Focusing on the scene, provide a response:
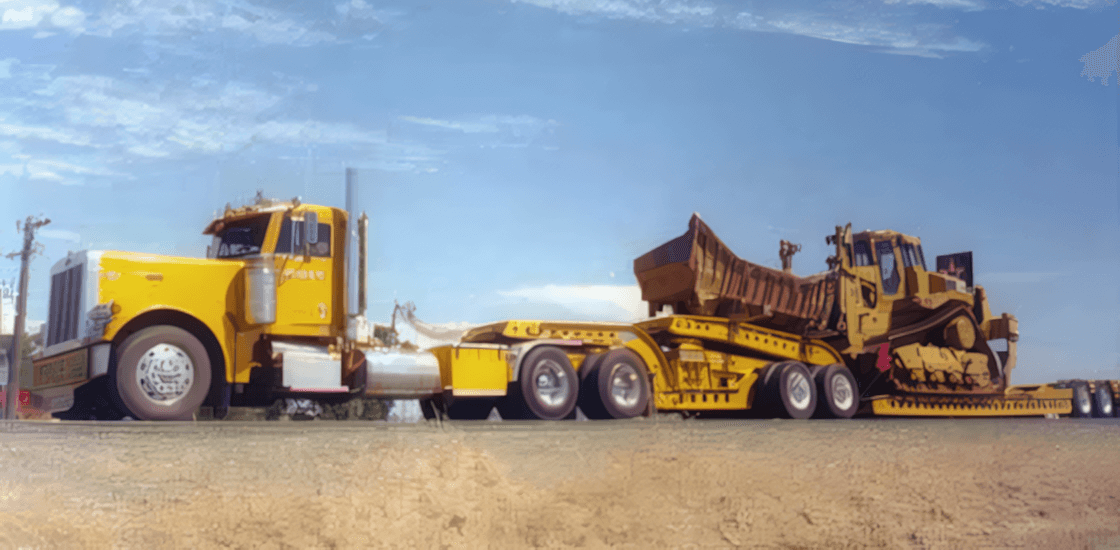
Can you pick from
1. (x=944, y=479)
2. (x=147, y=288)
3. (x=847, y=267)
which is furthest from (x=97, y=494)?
(x=847, y=267)

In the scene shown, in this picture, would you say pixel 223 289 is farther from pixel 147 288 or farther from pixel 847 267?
pixel 847 267

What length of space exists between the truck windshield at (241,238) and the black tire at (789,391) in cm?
856

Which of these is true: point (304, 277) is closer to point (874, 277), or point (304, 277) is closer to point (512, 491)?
point (512, 491)

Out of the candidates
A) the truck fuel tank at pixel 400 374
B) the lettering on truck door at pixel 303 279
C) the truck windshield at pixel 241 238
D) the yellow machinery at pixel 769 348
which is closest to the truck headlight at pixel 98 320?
the truck windshield at pixel 241 238

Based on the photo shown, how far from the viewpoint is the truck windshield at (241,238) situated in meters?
11.6

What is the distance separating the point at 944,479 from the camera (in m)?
7.78

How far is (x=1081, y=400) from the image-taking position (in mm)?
22766

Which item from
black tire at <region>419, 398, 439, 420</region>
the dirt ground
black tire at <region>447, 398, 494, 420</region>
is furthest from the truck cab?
black tire at <region>447, 398, 494, 420</region>

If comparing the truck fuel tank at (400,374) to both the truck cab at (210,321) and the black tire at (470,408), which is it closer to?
the truck cab at (210,321)

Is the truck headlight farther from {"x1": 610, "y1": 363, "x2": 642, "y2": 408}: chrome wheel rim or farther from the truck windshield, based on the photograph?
{"x1": 610, "y1": 363, "x2": 642, "y2": 408}: chrome wheel rim

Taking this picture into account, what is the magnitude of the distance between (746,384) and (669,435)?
744 cm

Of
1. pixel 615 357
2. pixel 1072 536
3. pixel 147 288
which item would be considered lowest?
pixel 1072 536

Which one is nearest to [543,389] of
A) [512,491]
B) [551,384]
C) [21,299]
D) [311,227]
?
[551,384]

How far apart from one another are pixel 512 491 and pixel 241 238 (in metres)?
7.01
